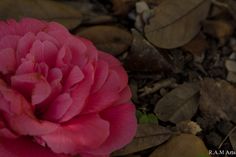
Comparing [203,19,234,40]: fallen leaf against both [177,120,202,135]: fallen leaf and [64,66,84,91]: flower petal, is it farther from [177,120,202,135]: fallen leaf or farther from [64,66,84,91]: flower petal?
[64,66,84,91]: flower petal

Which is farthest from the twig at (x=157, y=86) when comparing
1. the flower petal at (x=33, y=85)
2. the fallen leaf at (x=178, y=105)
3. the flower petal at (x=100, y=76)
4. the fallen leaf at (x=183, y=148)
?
the flower petal at (x=33, y=85)

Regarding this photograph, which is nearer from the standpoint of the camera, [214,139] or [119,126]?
[119,126]

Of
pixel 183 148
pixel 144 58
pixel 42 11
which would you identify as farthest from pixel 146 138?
pixel 42 11

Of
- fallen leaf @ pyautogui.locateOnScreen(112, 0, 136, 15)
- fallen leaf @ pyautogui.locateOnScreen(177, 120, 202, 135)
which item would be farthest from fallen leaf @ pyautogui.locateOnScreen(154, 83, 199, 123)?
fallen leaf @ pyautogui.locateOnScreen(112, 0, 136, 15)

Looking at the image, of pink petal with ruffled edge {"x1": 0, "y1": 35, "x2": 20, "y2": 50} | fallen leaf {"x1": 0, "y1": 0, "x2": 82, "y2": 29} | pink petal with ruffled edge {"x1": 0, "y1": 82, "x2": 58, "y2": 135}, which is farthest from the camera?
fallen leaf {"x1": 0, "y1": 0, "x2": 82, "y2": 29}

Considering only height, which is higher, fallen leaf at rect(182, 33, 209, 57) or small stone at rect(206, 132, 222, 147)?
fallen leaf at rect(182, 33, 209, 57)

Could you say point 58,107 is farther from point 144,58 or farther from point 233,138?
point 233,138

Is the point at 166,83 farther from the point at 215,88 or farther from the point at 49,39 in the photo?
the point at 49,39
